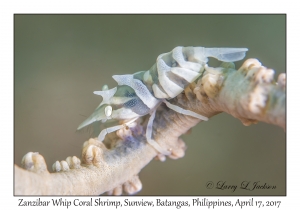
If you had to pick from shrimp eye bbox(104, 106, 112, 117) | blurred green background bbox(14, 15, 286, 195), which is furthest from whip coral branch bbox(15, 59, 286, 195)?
blurred green background bbox(14, 15, 286, 195)

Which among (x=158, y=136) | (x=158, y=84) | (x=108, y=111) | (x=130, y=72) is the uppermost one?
(x=130, y=72)

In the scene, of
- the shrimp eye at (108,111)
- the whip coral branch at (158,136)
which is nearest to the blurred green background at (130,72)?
the shrimp eye at (108,111)

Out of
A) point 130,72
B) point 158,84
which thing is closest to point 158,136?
point 158,84

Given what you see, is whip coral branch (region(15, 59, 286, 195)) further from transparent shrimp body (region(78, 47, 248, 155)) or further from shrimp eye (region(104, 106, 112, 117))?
shrimp eye (region(104, 106, 112, 117))

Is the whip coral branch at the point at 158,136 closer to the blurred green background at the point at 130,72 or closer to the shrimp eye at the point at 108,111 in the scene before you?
the shrimp eye at the point at 108,111

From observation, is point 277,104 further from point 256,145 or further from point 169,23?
point 169,23

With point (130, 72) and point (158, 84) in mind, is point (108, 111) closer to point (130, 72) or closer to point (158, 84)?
point (158, 84)
